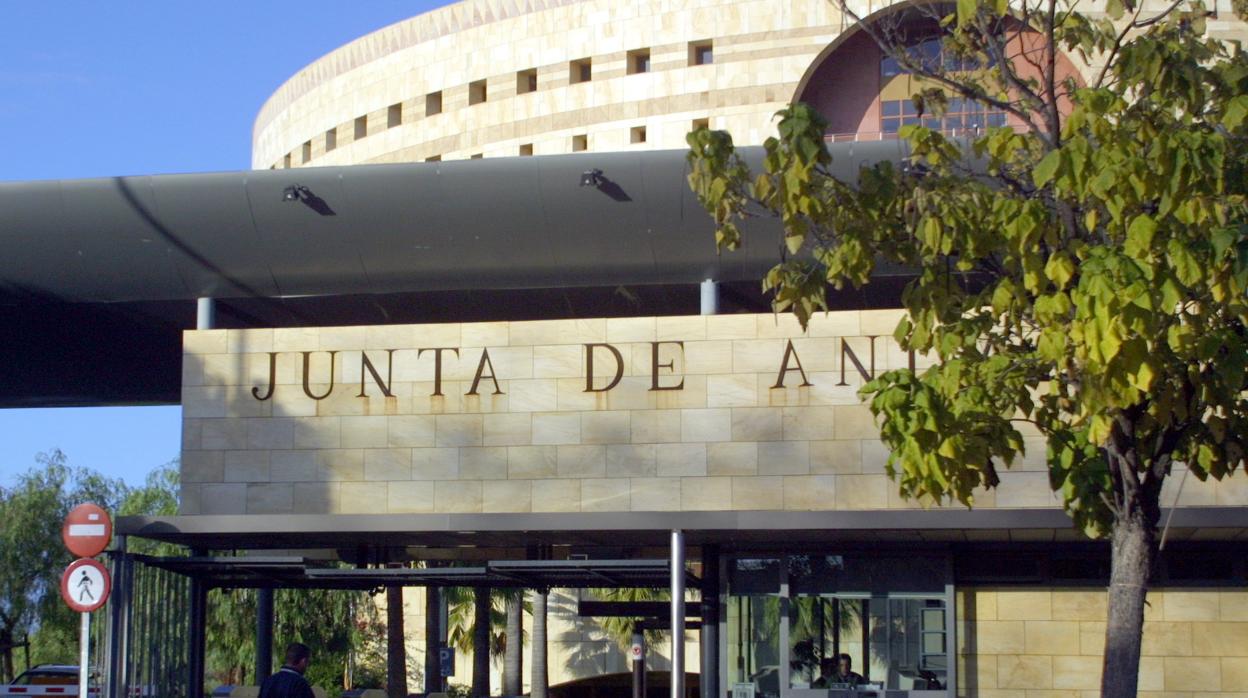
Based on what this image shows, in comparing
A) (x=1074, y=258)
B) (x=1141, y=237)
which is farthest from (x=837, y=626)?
(x=1141, y=237)

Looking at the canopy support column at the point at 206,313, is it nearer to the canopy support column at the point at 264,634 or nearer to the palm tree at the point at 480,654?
the canopy support column at the point at 264,634

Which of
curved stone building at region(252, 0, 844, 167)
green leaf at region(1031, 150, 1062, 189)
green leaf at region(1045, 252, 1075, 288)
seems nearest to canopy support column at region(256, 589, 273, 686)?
green leaf at region(1045, 252, 1075, 288)

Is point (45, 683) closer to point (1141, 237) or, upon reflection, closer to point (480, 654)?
point (480, 654)

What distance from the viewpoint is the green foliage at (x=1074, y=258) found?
9.69 meters

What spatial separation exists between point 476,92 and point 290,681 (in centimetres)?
4267

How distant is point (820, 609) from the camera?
1892 cm

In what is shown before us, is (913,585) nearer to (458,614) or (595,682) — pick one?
(458,614)

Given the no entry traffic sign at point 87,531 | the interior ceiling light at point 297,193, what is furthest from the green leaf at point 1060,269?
the interior ceiling light at point 297,193

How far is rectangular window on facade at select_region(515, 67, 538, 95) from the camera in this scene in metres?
51.7

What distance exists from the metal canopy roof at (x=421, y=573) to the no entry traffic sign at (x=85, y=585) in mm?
2876

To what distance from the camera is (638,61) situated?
50.0 meters

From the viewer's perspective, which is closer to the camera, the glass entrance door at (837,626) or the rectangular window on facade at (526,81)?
the glass entrance door at (837,626)

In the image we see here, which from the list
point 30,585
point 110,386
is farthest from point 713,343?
point 30,585

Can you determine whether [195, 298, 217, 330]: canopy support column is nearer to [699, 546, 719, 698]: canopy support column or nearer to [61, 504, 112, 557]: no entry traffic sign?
[61, 504, 112, 557]: no entry traffic sign
